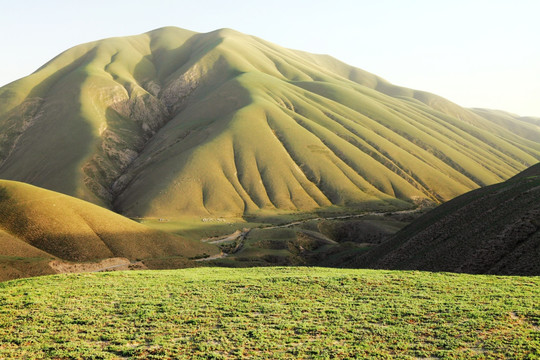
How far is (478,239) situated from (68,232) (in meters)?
61.7

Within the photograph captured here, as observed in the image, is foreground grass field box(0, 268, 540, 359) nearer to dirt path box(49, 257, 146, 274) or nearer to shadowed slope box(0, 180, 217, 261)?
dirt path box(49, 257, 146, 274)

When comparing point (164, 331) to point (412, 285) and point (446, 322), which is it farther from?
point (412, 285)

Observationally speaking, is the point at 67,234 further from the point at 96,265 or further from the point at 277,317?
the point at 277,317

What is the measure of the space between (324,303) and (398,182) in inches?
5825

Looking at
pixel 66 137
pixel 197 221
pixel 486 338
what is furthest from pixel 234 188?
pixel 486 338

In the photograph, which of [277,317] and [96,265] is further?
[96,265]

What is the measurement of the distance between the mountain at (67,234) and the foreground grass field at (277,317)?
29943 mm

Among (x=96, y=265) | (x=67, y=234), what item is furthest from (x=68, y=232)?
(x=96, y=265)

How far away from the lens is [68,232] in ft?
219

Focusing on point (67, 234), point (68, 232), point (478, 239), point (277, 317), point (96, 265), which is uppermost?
point (277, 317)

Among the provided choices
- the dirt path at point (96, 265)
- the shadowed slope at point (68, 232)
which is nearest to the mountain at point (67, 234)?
the shadowed slope at point (68, 232)

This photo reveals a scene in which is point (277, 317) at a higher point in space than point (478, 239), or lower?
higher

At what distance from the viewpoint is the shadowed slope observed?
6253 cm

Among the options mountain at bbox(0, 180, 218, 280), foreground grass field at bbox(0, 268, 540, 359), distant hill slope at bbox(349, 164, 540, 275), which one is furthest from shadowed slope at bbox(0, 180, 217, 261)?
distant hill slope at bbox(349, 164, 540, 275)
